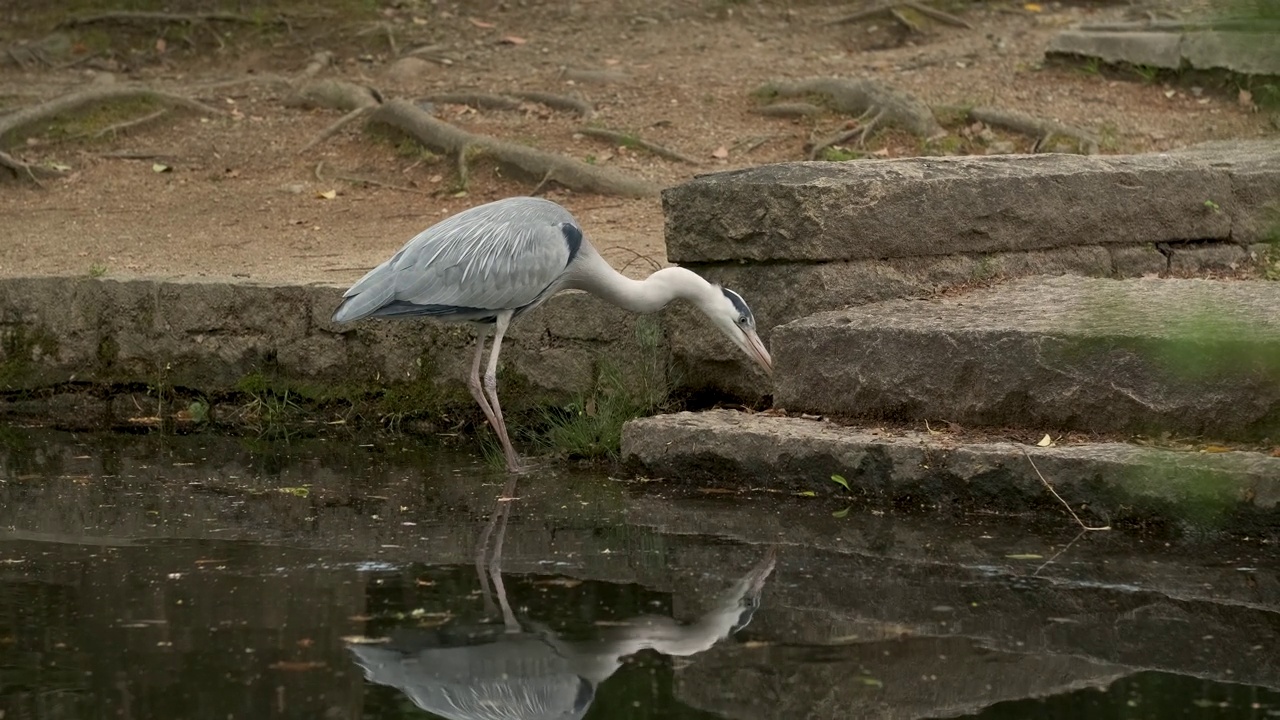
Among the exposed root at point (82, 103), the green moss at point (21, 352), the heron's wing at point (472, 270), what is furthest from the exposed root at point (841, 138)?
the green moss at point (21, 352)

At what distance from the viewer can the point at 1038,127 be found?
10555mm

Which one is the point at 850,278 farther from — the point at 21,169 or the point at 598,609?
the point at 21,169

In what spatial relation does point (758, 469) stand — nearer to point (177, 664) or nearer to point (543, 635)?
point (543, 635)

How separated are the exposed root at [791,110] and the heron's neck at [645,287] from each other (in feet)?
15.7

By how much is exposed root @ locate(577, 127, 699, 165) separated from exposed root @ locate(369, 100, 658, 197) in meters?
0.65

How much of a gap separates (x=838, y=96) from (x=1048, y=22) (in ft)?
11.6

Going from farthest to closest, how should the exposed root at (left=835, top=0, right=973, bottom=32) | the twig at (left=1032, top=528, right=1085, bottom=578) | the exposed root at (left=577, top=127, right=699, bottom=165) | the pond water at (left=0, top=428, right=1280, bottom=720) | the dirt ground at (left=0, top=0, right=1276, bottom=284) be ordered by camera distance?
the exposed root at (left=835, top=0, right=973, bottom=32)
the exposed root at (left=577, top=127, right=699, bottom=165)
the dirt ground at (left=0, top=0, right=1276, bottom=284)
the twig at (left=1032, top=528, right=1085, bottom=578)
the pond water at (left=0, top=428, right=1280, bottom=720)

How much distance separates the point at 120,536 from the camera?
18.4 ft

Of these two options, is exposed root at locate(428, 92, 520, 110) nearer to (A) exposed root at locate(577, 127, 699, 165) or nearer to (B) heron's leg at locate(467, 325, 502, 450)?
(A) exposed root at locate(577, 127, 699, 165)

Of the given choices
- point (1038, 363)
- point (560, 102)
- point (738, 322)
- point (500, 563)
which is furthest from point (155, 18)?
point (1038, 363)

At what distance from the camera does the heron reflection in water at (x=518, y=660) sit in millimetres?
3941

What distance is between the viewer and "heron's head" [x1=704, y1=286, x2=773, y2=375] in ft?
21.3

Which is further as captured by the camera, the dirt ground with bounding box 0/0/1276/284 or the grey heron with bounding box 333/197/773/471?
the dirt ground with bounding box 0/0/1276/284

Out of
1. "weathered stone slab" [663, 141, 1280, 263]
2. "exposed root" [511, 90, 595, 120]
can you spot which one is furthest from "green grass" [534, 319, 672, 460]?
"exposed root" [511, 90, 595, 120]
